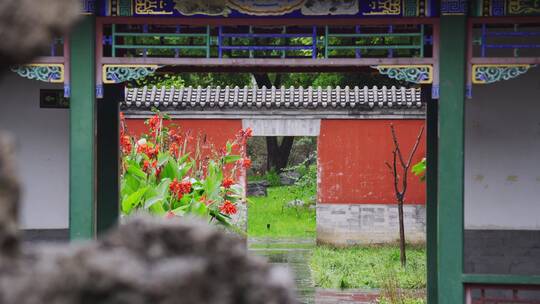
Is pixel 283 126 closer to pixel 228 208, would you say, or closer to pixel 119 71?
pixel 228 208

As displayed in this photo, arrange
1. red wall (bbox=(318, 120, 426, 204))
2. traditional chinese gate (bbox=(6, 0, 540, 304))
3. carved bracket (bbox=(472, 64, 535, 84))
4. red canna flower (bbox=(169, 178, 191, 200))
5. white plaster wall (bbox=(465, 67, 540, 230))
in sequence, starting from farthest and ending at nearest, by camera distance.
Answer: red wall (bbox=(318, 120, 426, 204))
red canna flower (bbox=(169, 178, 191, 200))
white plaster wall (bbox=(465, 67, 540, 230))
traditional chinese gate (bbox=(6, 0, 540, 304))
carved bracket (bbox=(472, 64, 535, 84))

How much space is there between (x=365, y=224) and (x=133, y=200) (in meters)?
→ 8.87

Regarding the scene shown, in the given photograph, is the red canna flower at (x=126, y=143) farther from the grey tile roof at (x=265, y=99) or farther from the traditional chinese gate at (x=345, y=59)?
the grey tile roof at (x=265, y=99)

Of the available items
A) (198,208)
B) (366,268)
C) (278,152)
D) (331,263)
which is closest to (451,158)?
(198,208)

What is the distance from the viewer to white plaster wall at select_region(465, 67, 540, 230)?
842 centimetres

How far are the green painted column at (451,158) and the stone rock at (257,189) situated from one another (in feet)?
63.4

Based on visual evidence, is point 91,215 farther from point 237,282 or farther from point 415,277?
point 415,277

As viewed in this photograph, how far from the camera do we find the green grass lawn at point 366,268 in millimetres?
13312

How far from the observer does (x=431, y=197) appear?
9.11 m

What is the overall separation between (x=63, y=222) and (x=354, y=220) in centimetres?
982

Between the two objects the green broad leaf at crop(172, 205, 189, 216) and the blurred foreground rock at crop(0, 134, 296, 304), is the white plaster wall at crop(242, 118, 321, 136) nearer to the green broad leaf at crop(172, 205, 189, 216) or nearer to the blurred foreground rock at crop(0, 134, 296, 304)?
the green broad leaf at crop(172, 205, 189, 216)

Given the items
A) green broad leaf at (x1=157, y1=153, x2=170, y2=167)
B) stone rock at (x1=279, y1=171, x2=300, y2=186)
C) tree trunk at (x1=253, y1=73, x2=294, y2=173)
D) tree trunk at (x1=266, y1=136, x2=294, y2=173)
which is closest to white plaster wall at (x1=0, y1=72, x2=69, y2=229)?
green broad leaf at (x1=157, y1=153, x2=170, y2=167)

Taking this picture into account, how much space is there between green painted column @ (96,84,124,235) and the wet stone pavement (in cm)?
346

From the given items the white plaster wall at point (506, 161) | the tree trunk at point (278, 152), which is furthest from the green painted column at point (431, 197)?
the tree trunk at point (278, 152)
